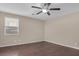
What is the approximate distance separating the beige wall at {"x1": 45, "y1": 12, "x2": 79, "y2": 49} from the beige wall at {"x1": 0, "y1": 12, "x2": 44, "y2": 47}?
0.19 m

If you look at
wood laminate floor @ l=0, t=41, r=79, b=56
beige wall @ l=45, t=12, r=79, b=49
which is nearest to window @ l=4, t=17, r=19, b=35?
wood laminate floor @ l=0, t=41, r=79, b=56

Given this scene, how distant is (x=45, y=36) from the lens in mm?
1912

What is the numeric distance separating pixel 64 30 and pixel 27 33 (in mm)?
1077

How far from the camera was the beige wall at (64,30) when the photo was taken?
1907 millimetres

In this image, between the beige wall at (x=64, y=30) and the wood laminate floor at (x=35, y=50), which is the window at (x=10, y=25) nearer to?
the wood laminate floor at (x=35, y=50)

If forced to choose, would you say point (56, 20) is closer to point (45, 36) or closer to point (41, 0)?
point (45, 36)

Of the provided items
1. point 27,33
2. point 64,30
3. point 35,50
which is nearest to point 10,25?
point 27,33

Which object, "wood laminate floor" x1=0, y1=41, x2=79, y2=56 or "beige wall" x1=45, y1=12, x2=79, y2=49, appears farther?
"beige wall" x1=45, y1=12, x2=79, y2=49

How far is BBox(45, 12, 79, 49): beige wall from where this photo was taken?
6.26 feet

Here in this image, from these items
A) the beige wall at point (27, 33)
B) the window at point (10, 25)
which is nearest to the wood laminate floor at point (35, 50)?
the beige wall at point (27, 33)

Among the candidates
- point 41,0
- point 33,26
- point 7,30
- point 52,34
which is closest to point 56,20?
point 52,34

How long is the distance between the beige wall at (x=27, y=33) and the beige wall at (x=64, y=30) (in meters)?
0.19

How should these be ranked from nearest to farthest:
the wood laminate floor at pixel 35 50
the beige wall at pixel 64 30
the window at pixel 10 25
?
1. the window at pixel 10 25
2. the wood laminate floor at pixel 35 50
3. the beige wall at pixel 64 30

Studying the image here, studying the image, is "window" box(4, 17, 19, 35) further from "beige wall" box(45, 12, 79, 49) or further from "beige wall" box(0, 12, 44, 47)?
"beige wall" box(45, 12, 79, 49)
